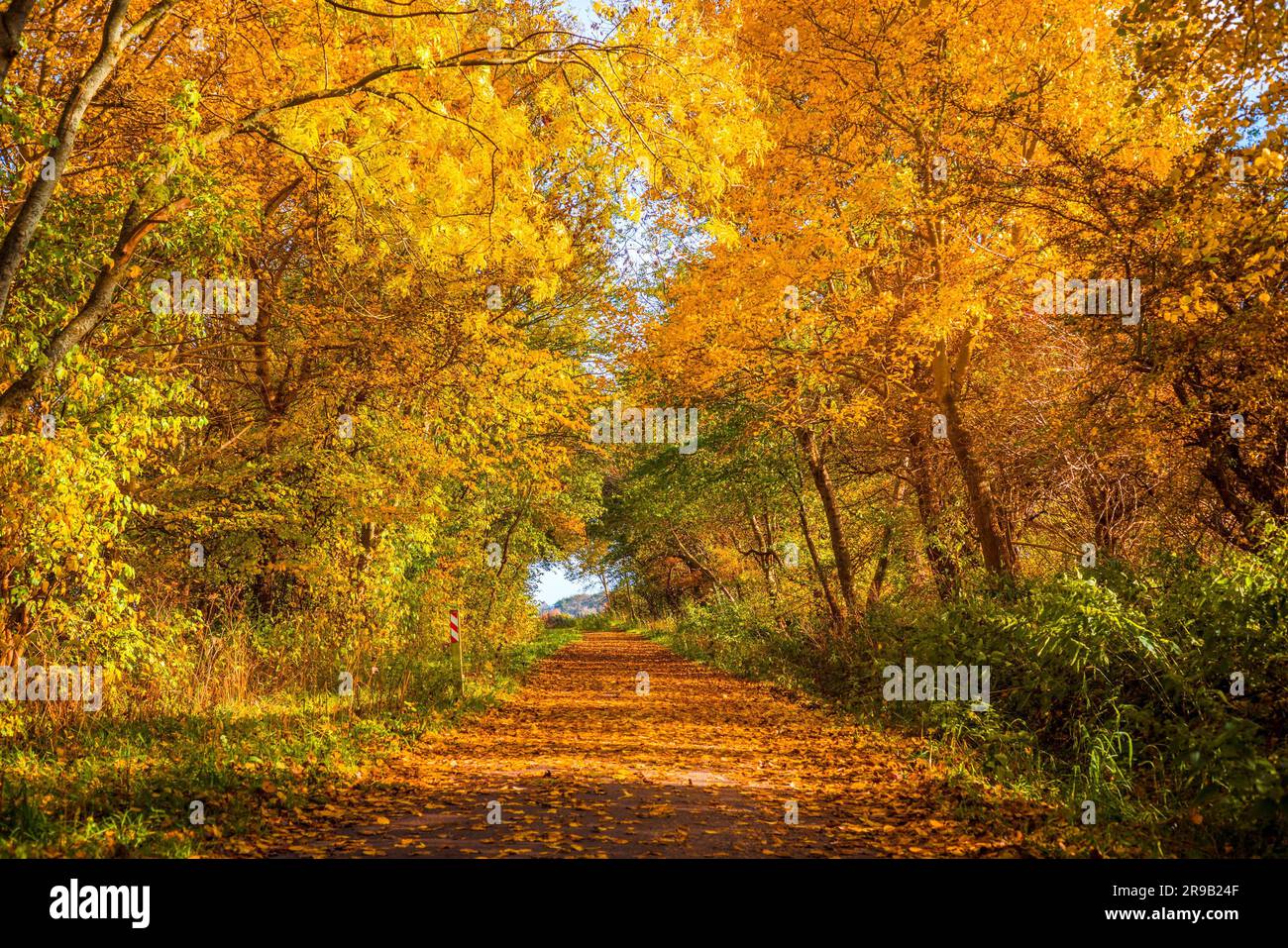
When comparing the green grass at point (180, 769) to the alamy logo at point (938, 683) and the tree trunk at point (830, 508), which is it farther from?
the tree trunk at point (830, 508)

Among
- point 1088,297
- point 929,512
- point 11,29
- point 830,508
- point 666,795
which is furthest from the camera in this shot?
point 830,508

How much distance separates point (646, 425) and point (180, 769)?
41.6 ft

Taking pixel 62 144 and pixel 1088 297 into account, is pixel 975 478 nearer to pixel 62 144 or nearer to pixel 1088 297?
pixel 1088 297

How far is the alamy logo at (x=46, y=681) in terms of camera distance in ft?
26.7

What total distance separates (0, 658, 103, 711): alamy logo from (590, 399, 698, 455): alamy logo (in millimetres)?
10427

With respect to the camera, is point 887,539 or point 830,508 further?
point 887,539

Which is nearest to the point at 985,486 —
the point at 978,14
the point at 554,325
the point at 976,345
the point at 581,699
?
the point at 976,345

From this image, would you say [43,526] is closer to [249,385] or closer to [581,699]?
[249,385]

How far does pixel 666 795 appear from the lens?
7.10 meters

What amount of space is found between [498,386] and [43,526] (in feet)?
26.4

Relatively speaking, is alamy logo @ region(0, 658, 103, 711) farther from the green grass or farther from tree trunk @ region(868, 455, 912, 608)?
tree trunk @ region(868, 455, 912, 608)
